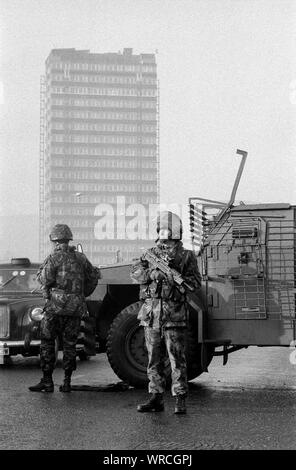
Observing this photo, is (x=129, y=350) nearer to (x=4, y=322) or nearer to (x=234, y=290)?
(x=234, y=290)

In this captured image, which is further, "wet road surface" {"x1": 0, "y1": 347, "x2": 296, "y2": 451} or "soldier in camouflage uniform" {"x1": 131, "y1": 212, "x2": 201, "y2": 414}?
"soldier in camouflage uniform" {"x1": 131, "y1": 212, "x2": 201, "y2": 414}

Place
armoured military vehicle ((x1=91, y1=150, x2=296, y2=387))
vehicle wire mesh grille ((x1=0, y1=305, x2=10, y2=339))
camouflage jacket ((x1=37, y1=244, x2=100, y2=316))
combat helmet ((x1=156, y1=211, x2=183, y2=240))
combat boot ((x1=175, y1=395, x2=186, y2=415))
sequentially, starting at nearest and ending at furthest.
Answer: combat boot ((x1=175, y1=395, x2=186, y2=415)) < combat helmet ((x1=156, y1=211, x2=183, y2=240)) < armoured military vehicle ((x1=91, y1=150, x2=296, y2=387)) < camouflage jacket ((x1=37, y1=244, x2=100, y2=316)) < vehicle wire mesh grille ((x1=0, y1=305, x2=10, y2=339))

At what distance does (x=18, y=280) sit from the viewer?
41.5 ft

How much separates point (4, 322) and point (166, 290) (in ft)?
15.1

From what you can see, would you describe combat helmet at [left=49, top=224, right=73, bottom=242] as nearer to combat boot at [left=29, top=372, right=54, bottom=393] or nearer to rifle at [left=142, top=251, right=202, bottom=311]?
combat boot at [left=29, top=372, right=54, bottom=393]

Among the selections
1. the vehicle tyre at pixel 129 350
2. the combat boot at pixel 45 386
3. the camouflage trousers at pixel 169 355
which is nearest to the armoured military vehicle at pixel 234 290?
the vehicle tyre at pixel 129 350

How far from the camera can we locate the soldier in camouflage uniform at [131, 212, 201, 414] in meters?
6.79

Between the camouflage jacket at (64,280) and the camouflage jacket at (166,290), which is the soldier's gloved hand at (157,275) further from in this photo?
the camouflage jacket at (64,280)

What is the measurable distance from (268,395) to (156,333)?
1.73 meters

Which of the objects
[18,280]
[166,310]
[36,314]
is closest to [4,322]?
[36,314]

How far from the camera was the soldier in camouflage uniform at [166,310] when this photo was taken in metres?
6.79

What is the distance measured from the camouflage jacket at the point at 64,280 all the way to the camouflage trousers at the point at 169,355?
165cm

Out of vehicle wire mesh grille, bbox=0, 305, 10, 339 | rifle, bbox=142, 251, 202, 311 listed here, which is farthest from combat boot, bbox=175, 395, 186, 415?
vehicle wire mesh grille, bbox=0, 305, 10, 339
